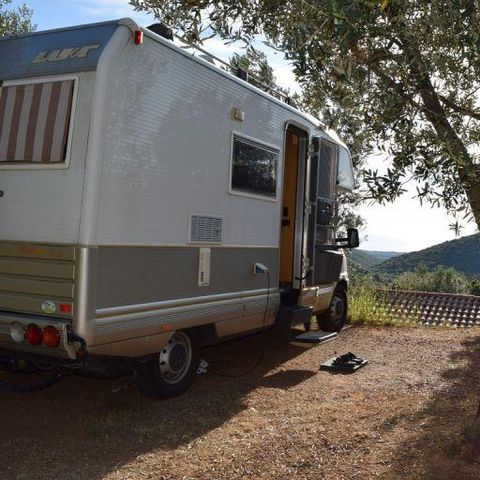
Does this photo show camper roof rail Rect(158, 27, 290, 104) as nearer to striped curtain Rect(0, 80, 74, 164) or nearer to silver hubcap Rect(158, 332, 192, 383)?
striped curtain Rect(0, 80, 74, 164)

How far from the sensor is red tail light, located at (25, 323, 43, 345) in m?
4.42

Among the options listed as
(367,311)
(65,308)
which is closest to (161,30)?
(65,308)

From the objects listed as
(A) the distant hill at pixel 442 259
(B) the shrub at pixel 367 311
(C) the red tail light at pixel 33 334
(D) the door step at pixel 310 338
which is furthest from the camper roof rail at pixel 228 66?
(A) the distant hill at pixel 442 259

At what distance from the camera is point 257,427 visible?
189 inches

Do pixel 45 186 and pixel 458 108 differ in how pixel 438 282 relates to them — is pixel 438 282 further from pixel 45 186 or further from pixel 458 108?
pixel 45 186

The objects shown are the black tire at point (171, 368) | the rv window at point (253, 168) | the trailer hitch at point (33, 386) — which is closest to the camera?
the trailer hitch at point (33, 386)

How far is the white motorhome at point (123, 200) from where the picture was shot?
4.39 meters

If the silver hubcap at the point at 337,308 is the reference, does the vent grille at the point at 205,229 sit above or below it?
above

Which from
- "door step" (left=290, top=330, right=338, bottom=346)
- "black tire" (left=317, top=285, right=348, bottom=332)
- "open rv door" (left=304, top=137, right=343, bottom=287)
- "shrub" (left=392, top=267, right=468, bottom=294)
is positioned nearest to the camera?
"door step" (left=290, top=330, right=338, bottom=346)

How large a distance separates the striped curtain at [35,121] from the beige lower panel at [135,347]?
1457 mm

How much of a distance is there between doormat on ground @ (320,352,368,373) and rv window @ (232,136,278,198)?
→ 2.11 metres

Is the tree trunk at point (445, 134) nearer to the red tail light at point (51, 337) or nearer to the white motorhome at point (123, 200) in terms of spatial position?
the white motorhome at point (123, 200)

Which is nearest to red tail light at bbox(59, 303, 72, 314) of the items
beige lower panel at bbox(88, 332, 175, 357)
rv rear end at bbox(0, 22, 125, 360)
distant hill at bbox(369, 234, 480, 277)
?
rv rear end at bbox(0, 22, 125, 360)

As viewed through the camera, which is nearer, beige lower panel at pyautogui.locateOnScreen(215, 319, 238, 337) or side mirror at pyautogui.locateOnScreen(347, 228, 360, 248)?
beige lower panel at pyautogui.locateOnScreen(215, 319, 238, 337)
